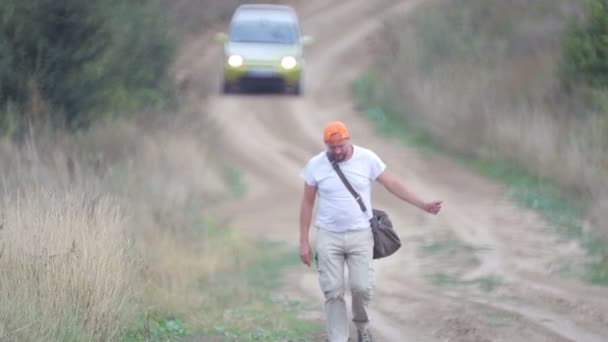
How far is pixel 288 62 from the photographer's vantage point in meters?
26.8

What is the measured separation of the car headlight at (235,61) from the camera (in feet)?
87.2

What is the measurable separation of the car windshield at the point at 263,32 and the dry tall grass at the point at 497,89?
8.20 feet

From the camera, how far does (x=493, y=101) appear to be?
2117cm

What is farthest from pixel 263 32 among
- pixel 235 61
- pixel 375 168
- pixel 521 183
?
pixel 375 168

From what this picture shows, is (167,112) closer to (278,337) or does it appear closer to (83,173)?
(83,173)

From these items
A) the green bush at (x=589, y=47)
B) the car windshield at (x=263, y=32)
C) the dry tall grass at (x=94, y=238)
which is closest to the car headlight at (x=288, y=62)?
the car windshield at (x=263, y=32)

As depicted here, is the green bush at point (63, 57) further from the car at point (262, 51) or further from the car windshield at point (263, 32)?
the car windshield at point (263, 32)

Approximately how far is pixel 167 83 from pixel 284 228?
587cm

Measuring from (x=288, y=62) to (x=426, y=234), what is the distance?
12.1 meters

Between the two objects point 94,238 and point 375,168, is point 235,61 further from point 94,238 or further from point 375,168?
point 375,168

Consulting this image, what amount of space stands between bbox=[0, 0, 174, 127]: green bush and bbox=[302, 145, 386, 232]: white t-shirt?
686cm

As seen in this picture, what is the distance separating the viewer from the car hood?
87.2ft

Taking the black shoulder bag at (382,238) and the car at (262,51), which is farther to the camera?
the car at (262,51)

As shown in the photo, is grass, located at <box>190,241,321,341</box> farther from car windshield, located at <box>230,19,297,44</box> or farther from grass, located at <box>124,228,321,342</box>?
car windshield, located at <box>230,19,297,44</box>
